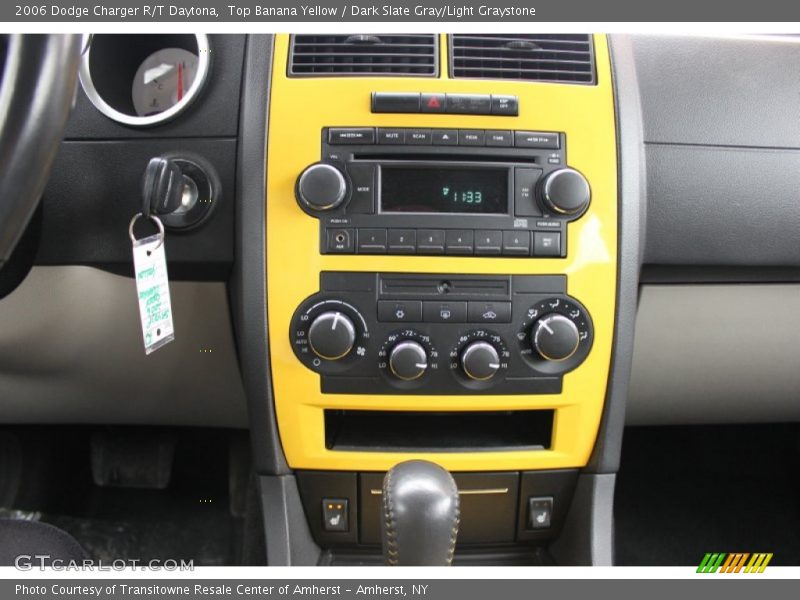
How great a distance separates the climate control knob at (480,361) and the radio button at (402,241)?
162 mm

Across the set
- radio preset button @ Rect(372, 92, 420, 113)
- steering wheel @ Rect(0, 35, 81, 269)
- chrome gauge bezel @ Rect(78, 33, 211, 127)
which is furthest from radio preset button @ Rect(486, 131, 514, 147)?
steering wheel @ Rect(0, 35, 81, 269)

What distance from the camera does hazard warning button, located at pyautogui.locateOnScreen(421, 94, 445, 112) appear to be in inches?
35.7

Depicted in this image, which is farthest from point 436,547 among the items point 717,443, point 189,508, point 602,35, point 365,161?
point 717,443

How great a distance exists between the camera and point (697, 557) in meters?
1.47

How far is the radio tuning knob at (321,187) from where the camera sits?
881mm

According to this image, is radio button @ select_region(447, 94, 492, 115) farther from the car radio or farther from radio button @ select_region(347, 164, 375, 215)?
radio button @ select_region(347, 164, 375, 215)

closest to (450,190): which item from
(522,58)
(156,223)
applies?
(522,58)

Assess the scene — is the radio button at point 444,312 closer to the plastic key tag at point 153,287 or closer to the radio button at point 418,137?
the radio button at point 418,137

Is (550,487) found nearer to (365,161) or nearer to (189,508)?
(365,161)

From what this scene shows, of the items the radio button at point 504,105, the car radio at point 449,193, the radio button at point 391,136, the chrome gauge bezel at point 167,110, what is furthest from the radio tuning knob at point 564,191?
the chrome gauge bezel at point 167,110

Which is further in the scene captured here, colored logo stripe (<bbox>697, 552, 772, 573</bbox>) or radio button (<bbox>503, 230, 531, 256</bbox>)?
colored logo stripe (<bbox>697, 552, 772, 573</bbox>)

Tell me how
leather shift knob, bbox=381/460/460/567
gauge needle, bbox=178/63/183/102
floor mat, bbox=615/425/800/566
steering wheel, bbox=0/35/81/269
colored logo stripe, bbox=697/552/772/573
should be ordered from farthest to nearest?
floor mat, bbox=615/425/800/566
colored logo stripe, bbox=697/552/772/573
gauge needle, bbox=178/63/183/102
leather shift knob, bbox=381/460/460/567
steering wheel, bbox=0/35/81/269

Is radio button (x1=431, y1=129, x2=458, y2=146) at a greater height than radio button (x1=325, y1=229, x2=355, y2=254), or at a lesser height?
greater

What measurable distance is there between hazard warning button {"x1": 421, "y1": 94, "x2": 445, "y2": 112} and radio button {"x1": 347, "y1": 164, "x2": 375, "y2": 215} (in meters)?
0.11
